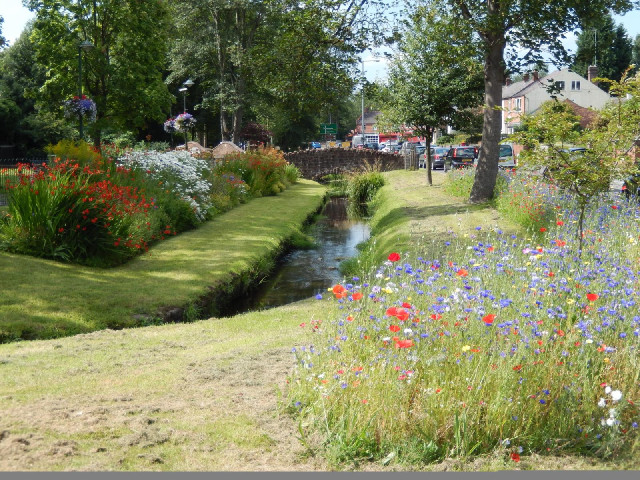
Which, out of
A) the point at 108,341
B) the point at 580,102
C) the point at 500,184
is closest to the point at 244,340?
the point at 108,341

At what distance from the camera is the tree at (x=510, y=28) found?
15.9m

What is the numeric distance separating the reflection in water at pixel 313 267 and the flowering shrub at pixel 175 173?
125 inches

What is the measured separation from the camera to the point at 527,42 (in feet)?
55.8

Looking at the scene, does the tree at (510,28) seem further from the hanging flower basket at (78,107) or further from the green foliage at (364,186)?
the green foliage at (364,186)

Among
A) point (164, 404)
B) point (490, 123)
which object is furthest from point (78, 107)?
point (164, 404)

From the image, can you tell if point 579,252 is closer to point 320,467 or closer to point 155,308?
point 320,467

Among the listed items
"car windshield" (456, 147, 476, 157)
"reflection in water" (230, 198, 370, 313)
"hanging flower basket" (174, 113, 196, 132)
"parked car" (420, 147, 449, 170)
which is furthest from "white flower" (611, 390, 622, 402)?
"parked car" (420, 147, 449, 170)

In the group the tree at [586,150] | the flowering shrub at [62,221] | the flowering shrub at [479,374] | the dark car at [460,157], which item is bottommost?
the flowering shrub at [479,374]

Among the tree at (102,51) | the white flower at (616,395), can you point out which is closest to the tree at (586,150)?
the white flower at (616,395)

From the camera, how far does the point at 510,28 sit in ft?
56.1

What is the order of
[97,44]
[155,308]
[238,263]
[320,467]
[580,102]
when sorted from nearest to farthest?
[320,467] → [155,308] → [238,263] → [97,44] → [580,102]

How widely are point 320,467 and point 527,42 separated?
1525 centimetres

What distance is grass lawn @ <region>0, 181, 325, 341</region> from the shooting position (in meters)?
8.66

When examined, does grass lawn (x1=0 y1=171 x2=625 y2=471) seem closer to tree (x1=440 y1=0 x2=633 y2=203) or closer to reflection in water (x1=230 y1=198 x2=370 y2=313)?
reflection in water (x1=230 y1=198 x2=370 y2=313)
